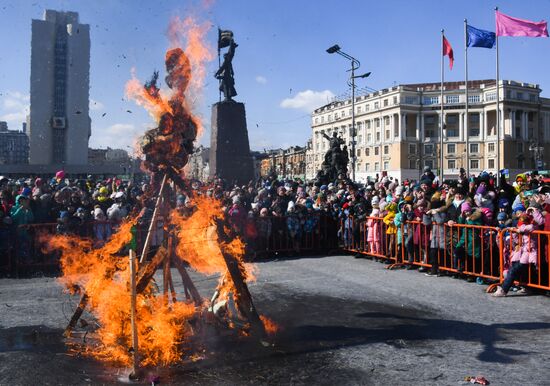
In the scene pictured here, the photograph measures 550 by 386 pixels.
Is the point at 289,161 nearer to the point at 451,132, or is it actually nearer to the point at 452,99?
the point at 451,132

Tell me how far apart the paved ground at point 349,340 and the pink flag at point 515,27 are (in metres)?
16.2

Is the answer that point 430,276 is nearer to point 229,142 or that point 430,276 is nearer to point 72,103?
point 229,142

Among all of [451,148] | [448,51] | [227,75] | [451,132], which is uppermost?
[451,132]

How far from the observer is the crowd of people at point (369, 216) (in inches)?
361

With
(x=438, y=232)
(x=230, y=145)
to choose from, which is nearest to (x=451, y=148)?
(x=230, y=145)

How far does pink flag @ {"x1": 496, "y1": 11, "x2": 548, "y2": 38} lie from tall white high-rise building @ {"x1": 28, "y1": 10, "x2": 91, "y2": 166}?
8844 cm

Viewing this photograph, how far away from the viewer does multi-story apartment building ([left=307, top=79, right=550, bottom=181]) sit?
316 ft

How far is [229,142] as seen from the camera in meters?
23.1

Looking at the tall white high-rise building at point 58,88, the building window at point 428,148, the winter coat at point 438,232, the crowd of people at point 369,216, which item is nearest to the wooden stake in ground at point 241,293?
the crowd of people at point 369,216

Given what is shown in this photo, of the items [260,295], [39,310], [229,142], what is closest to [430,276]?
[260,295]

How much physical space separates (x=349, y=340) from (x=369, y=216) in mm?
7522

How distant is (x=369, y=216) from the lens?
43.0ft

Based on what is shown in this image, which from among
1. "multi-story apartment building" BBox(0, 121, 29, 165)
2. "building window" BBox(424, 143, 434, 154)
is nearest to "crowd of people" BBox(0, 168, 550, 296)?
"building window" BBox(424, 143, 434, 154)

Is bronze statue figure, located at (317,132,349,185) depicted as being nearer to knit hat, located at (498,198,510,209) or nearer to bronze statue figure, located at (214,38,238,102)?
bronze statue figure, located at (214,38,238,102)
